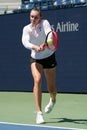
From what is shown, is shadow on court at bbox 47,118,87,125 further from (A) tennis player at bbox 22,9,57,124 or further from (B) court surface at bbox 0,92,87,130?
(A) tennis player at bbox 22,9,57,124

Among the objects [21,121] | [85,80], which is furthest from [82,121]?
[85,80]

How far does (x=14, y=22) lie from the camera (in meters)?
12.9

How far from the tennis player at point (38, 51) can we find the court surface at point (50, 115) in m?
0.34

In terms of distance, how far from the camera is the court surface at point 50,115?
6343 millimetres

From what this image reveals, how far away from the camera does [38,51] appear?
6.71 m

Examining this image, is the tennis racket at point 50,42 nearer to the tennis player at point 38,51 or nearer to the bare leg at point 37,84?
the tennis player at point 38,51

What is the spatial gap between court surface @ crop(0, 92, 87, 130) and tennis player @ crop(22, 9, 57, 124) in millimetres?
340

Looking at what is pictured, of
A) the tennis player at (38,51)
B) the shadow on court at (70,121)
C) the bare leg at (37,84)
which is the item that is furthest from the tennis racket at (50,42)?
the shadow on court at (70,121)

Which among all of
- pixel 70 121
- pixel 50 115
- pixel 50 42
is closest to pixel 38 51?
pixel 50 42

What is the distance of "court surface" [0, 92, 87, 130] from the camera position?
20.8 ft

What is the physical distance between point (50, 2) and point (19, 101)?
Answer: 538 centimetres

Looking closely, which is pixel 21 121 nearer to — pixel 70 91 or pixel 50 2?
pixel 70 91

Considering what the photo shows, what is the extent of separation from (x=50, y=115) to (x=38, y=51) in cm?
141

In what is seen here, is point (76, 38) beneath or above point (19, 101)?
above
